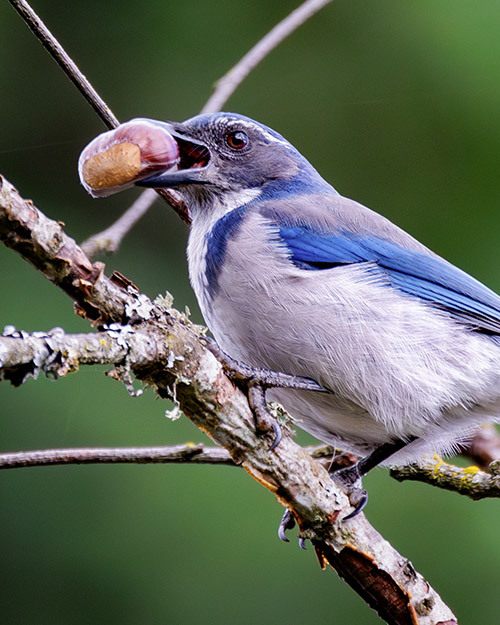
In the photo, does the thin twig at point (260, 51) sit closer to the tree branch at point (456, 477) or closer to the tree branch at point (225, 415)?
the tree branch at point (225, 415)

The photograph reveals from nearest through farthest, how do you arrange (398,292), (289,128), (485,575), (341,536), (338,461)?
(341,536) < (398,292) < (338,461) < (485,575) < (289,128)

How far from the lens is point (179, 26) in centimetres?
640

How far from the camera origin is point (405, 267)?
3.38 m

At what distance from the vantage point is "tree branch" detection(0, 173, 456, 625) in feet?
6.79

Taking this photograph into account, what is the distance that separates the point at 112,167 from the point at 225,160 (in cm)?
91

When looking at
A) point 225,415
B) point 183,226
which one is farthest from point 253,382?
point 183,226

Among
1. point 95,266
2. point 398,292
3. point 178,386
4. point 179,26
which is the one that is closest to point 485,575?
point 398,292

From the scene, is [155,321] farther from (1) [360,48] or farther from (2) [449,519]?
(1) [360,48]

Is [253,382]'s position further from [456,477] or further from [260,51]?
[260,51]

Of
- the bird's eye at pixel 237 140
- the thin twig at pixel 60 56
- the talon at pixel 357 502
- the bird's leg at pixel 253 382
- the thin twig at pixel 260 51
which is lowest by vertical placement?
the talon at pixel 357 502

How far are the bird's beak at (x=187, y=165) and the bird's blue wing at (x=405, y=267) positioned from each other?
1.32 feet

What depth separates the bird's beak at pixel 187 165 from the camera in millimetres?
3158

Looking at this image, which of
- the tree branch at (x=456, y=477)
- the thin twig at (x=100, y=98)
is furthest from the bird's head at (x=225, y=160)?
the tree branch at (x=456, y=477)

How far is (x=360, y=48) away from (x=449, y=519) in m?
3.35
